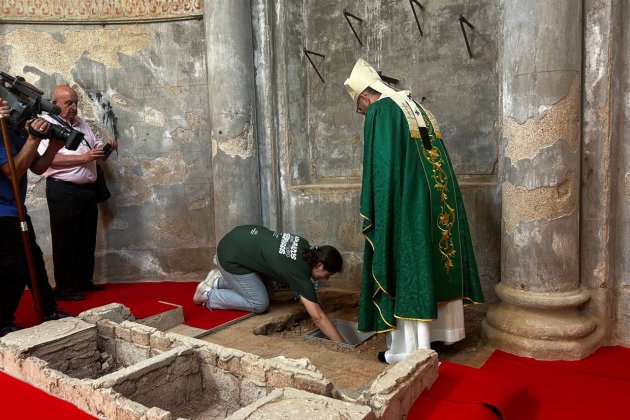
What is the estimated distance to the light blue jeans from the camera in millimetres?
4098

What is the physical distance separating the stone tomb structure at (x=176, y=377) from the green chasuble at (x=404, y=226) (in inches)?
19.6

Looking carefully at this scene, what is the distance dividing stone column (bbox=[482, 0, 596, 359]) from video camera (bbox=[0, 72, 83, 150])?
2725mm

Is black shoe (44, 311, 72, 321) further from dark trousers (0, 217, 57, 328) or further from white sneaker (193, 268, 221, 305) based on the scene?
white sneaker (193, 268, 221, 305)

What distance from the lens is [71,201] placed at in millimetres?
4637

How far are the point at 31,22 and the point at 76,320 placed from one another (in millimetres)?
3517

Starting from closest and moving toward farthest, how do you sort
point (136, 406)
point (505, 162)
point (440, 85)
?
point (136, 406) → point (505, 162) → point (440, 85)

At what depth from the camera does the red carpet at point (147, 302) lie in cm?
397

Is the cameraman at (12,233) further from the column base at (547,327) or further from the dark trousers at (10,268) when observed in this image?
the column base at (547,327)

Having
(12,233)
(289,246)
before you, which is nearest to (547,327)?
(289,246)

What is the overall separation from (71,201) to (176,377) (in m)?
2.67

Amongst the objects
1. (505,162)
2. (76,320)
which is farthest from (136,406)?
(505,162)

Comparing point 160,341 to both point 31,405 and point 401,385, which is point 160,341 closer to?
point 31,405

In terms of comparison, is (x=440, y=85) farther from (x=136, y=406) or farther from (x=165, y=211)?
(x=136, y=406)

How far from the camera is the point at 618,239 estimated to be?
127 inches
